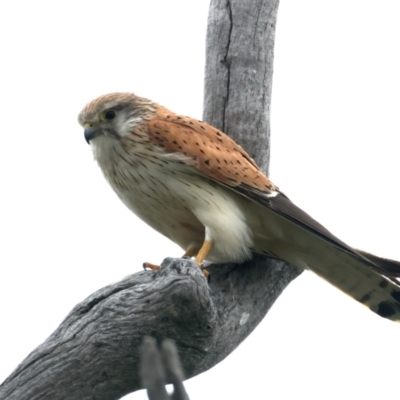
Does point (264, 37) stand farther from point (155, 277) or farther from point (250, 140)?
point (155, 277)

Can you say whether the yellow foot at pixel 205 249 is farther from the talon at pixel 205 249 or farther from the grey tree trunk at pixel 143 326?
the grey tree trunk at pixel 143 326

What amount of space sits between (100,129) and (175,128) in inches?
18.1

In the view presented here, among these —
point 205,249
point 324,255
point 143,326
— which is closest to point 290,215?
point 324,255

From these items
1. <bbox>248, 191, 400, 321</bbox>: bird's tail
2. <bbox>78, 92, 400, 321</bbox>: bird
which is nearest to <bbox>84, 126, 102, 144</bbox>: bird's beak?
<bbox>78, 92, 400, 321</bbox>: bird

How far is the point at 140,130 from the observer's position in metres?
4.17

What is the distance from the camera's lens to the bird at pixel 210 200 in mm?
3967

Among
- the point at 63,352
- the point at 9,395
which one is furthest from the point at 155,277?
the point at 9,395

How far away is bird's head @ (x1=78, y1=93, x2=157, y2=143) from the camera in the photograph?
4219 mm

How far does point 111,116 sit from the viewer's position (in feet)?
14.1

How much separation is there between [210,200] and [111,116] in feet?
2.82

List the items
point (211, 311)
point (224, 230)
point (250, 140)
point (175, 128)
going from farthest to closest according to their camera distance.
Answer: point (250, 140) < point (175, 128) < point (224, 230) < point (211, 311)

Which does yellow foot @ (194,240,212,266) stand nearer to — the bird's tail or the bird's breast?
the bird's breast

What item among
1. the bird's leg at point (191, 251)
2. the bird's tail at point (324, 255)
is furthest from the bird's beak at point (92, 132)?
the bird's tail at point (324, 255)

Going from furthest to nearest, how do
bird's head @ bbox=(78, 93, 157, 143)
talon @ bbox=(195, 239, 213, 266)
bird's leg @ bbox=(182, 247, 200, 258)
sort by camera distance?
1. bird's leg @ bbox=(182, 247, 200, 258)
2. bird's head @ bbox=(78, 93, 157, 143)
3. talon @ bbox=(195, 239, 213, 266)
